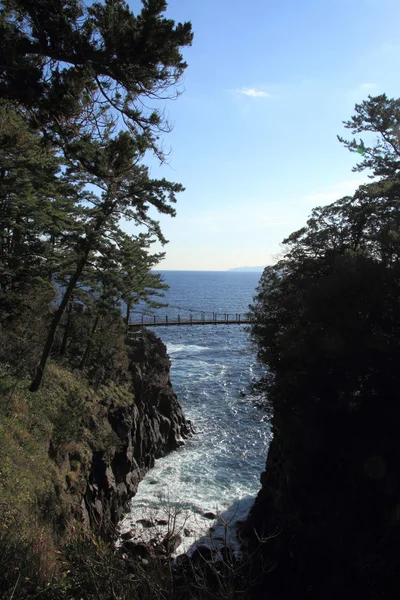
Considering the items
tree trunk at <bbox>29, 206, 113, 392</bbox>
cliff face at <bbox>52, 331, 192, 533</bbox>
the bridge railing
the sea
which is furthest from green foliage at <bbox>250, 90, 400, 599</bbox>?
the bridge railing

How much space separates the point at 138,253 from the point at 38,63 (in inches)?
396

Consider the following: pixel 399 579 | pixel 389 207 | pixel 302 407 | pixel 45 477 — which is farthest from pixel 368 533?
pixel 389 207

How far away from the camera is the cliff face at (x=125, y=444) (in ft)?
44.9

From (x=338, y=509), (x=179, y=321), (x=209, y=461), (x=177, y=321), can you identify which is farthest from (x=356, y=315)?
(x=177, y=321)

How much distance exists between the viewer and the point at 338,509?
10.5 m

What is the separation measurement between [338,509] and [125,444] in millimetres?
11619

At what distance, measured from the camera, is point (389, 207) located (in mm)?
13914

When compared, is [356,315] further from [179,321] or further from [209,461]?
[179,321]

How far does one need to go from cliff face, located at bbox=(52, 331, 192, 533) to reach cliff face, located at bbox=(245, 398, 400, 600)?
18.4ft

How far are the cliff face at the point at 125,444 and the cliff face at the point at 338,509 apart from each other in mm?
5619

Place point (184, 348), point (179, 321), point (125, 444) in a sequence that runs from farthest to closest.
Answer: point (184, 348) → point (179, 321) → point (125, 444)

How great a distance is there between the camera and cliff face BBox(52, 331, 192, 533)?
44.9 feet

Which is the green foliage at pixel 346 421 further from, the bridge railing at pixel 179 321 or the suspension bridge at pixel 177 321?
the bridge railing at pixel 179 321

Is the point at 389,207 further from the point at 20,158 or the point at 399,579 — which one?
the point at 20,158
